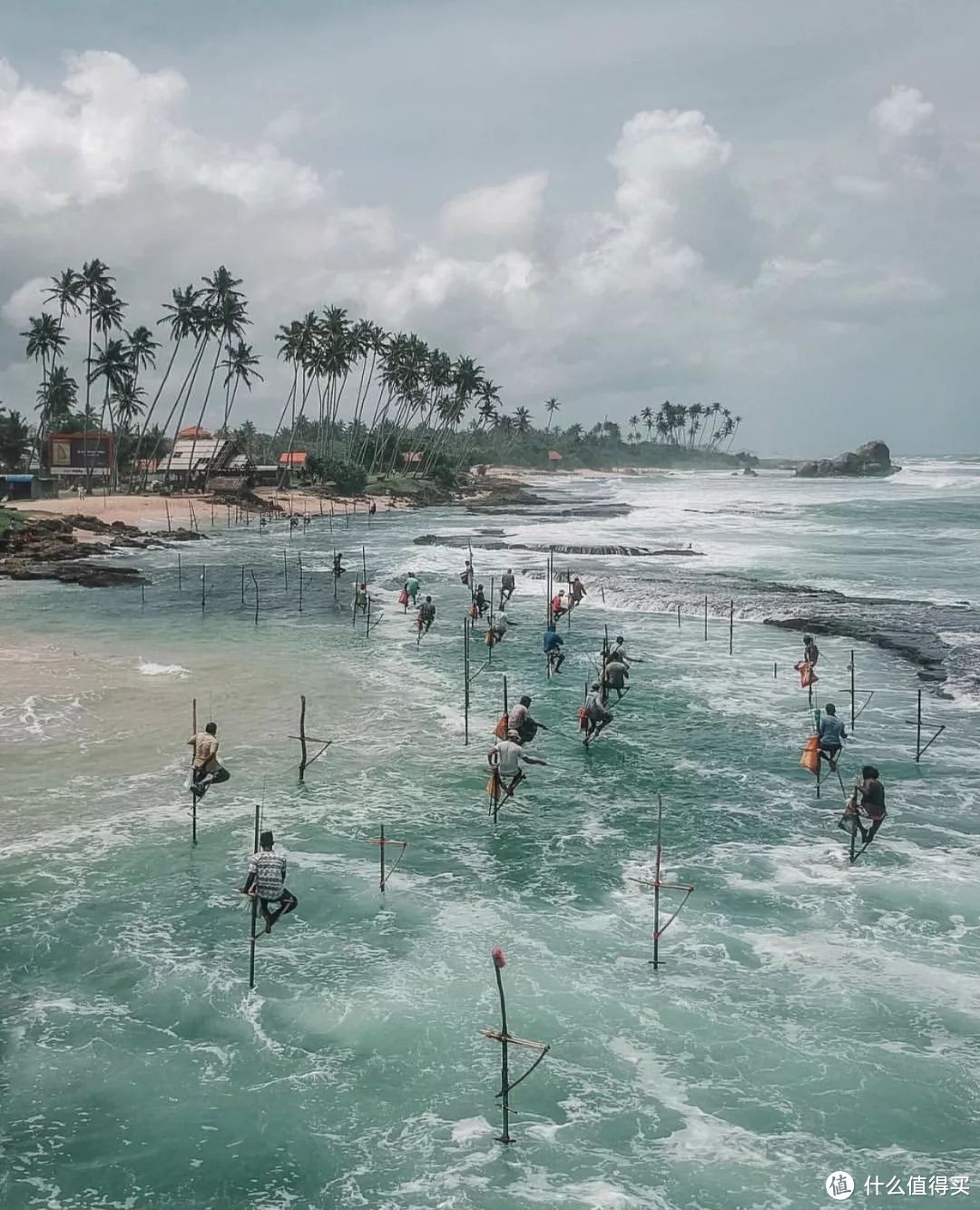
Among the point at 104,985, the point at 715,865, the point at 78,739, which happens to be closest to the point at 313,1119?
the point at 104,985

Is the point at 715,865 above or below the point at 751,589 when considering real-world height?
below

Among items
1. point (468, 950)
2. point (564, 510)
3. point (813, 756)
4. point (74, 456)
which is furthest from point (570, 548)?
point (74, 456)

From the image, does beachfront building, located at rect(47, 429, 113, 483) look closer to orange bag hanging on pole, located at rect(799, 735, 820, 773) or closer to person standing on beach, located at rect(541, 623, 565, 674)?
person standing on beach, located at rect(541, 623, 565, 674)

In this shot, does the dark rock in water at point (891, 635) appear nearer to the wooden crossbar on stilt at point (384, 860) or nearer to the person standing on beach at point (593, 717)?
the person standing on beach at point (593, 717)

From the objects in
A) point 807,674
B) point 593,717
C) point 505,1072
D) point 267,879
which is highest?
point 807,674

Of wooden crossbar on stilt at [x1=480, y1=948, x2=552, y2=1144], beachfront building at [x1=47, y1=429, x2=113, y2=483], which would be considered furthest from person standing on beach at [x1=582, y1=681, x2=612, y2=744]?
beachfront building at [x1=47, y1=429, x2=113, y2=483]

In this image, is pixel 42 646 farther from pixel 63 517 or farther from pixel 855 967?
pixel 63 517

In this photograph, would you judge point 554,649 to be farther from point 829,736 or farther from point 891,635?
point 891,635
